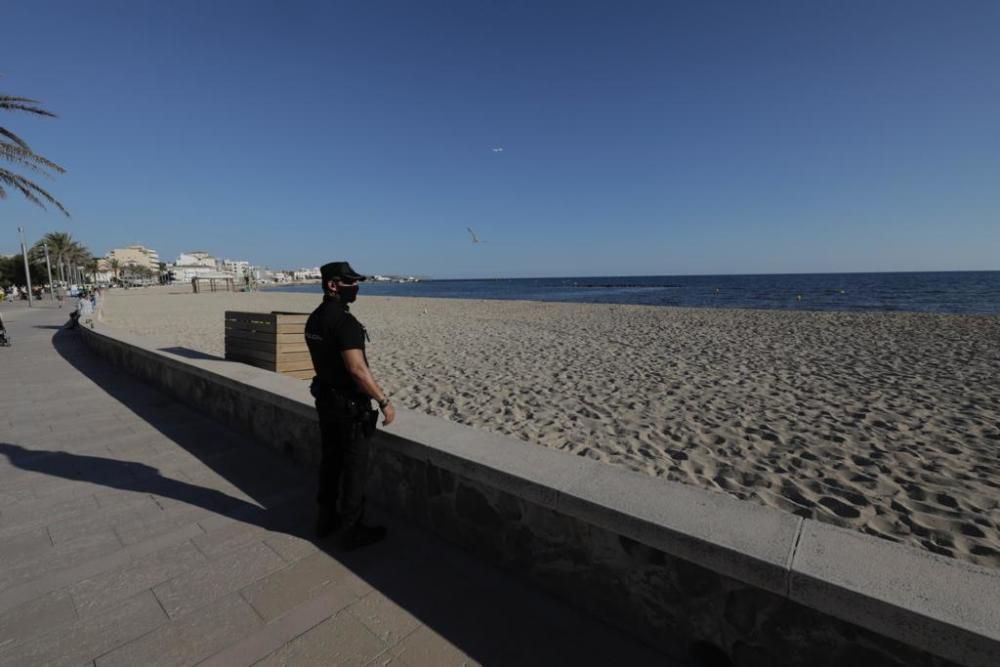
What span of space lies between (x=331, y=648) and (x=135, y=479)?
2620 millimetres

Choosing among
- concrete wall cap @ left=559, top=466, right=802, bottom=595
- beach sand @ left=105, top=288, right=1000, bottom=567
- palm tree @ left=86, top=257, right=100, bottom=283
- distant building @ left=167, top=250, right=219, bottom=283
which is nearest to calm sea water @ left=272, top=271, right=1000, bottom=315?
beach sand @ left=105, top=288, right=1000, bottom=567

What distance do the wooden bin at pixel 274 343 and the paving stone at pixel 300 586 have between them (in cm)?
293

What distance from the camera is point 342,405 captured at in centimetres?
250

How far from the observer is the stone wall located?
1.39 m

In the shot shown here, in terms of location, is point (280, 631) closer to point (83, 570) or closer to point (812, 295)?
point (83, 570)

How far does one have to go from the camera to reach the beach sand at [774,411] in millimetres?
3373

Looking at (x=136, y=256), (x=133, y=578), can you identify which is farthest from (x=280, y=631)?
(x=136, y=256)

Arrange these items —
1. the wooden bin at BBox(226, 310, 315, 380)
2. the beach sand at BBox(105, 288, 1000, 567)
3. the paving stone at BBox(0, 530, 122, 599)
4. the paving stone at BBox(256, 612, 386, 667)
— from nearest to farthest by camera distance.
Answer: the paving stone at BBox(256, 612, 386, 667), the paving stone at BBox(0, 530, 122, 599), the beach sand at BBox(105, 288, 1000, 567), the wooden bin at BBox(226, 310, 315, 380)

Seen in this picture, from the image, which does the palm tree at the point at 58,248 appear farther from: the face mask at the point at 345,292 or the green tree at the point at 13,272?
the face mask at the point at 345,292

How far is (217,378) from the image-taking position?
4652mm

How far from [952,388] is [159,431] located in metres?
9.94

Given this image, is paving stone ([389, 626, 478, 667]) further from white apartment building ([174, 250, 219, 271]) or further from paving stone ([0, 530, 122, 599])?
white apartment building ([174, 250, 219, 271])

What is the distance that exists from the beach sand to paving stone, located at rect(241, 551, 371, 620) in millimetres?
2432

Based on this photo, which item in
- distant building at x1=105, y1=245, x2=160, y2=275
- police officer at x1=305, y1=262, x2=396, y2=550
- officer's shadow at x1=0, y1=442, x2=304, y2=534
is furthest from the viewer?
distant building at x1=105, y1=245, x2=160, y2=275
